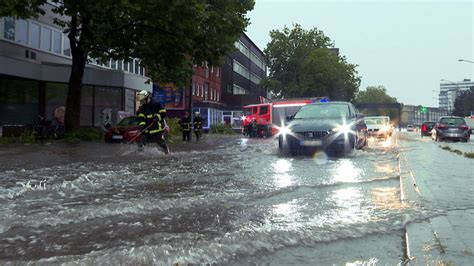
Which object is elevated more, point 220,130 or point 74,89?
point 74,89

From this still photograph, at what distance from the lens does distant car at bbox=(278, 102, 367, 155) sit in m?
12.1

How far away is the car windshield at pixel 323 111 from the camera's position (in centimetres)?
1336

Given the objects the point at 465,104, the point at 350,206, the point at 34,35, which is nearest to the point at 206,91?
the point at 34,35

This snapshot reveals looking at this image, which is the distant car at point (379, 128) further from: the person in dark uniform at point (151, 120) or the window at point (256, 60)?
the window at point (256, 60)

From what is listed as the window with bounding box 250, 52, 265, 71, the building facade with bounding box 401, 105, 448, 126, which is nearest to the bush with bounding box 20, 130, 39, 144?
the window with bounding box 250, 52, 265, 71

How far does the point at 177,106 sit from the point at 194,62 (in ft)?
86.8

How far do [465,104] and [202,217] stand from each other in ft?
368

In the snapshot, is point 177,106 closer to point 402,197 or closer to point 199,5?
point 199,5

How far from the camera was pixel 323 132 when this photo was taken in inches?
476

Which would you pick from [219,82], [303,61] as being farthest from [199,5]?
[303,61]

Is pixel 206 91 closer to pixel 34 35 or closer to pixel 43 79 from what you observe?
pixel 34 35

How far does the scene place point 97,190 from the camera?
6.54 metres

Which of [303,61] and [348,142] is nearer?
[348,142]

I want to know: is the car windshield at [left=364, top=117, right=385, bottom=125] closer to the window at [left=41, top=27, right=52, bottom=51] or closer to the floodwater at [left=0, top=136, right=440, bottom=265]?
the window at [left=41, top=27, right=52, bottom=51]
